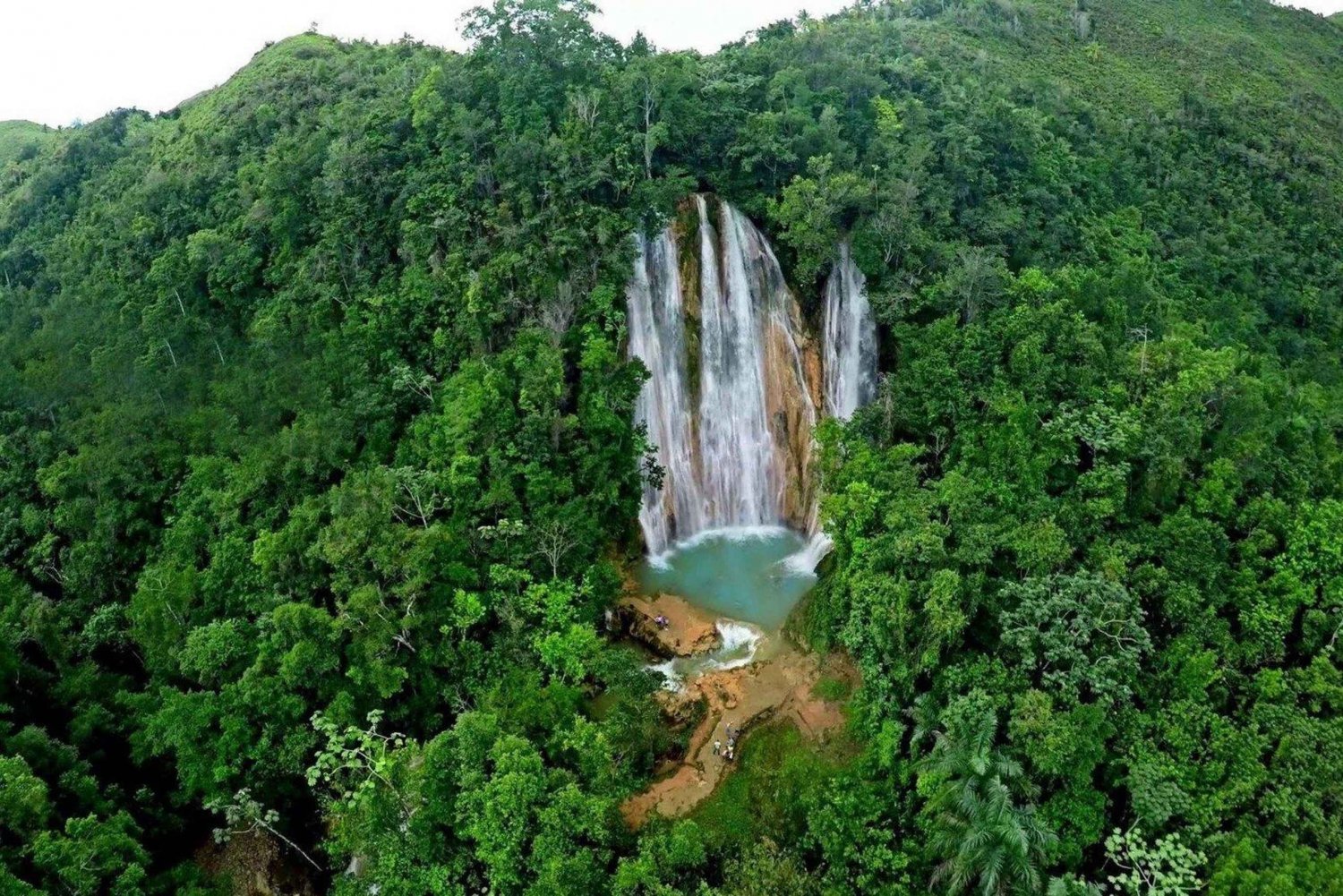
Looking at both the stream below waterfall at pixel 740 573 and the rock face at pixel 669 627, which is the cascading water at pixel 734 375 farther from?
the rock face at pixel 669 627

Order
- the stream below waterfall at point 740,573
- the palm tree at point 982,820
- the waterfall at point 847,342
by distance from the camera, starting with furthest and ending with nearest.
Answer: the waterfall at point 847,342
the stream below waterfall at point 740,573
the palm tree at point 982,820

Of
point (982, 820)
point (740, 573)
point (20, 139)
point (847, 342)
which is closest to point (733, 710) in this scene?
point (740, 573)

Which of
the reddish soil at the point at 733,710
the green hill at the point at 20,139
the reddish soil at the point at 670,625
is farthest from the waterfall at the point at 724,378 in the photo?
the green hill at the point at 20,139

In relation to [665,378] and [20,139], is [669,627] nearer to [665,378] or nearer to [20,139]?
[665,378]

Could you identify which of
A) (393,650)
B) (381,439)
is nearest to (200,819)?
(393,650)

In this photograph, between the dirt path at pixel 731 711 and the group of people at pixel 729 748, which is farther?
the group of people at pixel 729 748
